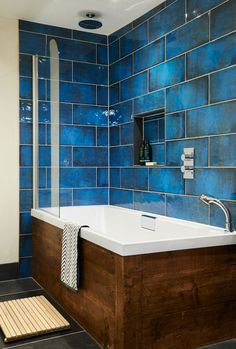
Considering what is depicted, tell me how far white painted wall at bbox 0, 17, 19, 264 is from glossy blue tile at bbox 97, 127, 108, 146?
33.9 inches

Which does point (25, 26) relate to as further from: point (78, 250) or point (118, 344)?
point (118, 344)

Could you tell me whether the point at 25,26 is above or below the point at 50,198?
above

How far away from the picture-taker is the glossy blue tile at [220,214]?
256 centimetres

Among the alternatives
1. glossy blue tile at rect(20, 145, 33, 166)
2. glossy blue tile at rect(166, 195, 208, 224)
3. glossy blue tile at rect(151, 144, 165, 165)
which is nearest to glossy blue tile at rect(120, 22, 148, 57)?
glossy blue tile at rect(151, 144, 165, 165)

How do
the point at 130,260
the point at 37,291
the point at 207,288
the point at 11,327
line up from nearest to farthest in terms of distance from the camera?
the point at 130,260 → the point at 207,288 → the point at 11,327 → the point at 37,291

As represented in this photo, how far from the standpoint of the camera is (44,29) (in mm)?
3893

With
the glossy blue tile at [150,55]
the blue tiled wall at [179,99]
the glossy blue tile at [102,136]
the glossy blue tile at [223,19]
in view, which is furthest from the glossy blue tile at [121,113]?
the glossy blue tile at [223,19]

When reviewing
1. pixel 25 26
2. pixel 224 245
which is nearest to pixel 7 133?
pixel 25 26

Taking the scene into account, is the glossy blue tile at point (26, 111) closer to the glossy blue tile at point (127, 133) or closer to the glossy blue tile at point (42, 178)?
the glossy blue tile at point (42, 178)

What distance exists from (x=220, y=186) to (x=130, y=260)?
37.8 inches

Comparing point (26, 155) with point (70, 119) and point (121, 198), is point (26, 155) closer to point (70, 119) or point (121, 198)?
point (70, 119)

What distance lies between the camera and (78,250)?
2596mm

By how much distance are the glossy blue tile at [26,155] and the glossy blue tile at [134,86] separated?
41.8 inches

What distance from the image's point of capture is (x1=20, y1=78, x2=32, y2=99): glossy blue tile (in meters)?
3.78
